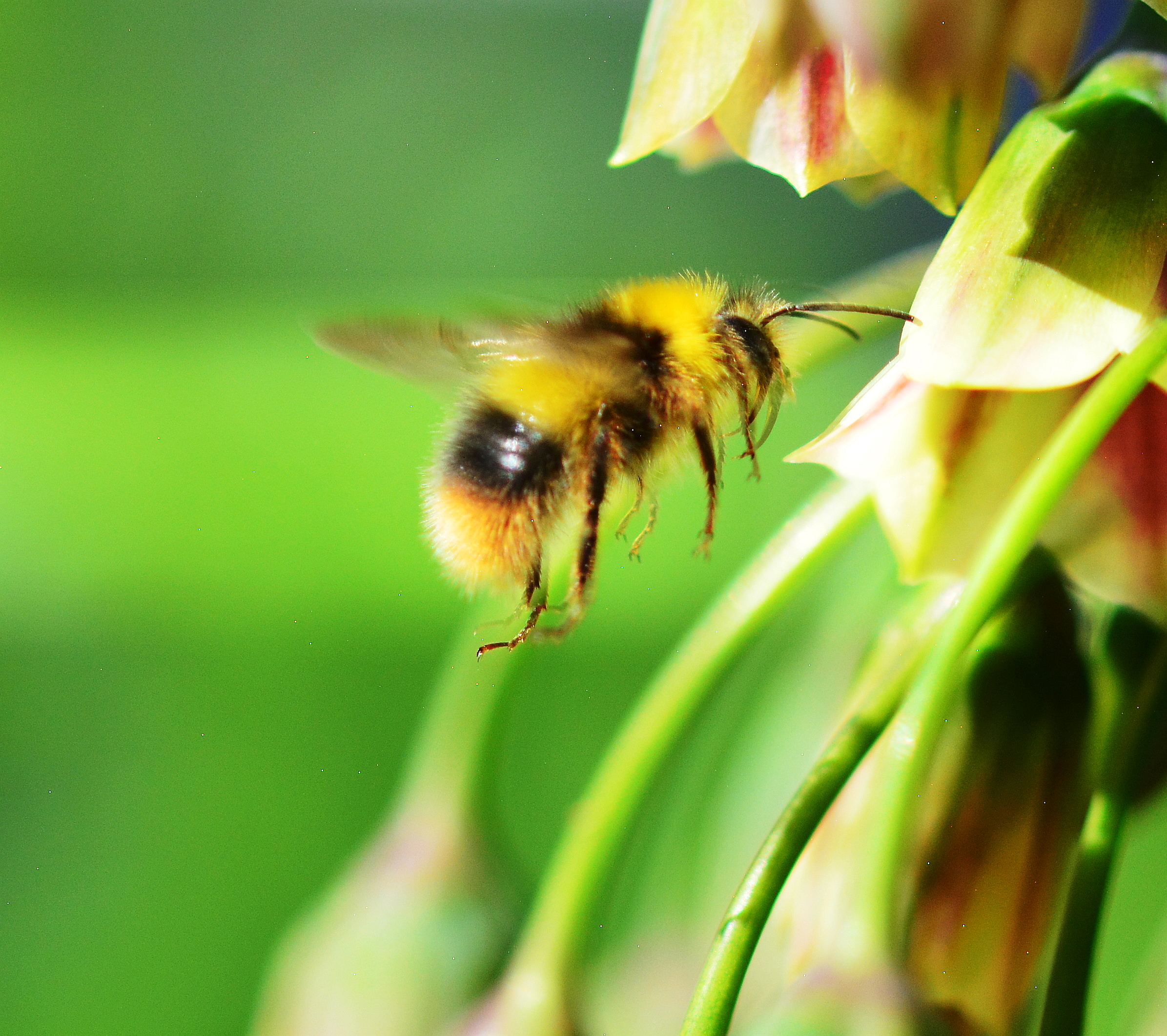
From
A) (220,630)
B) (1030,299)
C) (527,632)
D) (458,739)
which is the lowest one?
(220,630)

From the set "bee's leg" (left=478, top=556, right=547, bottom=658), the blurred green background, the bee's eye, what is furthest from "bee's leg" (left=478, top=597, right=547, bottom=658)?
the blurred green background

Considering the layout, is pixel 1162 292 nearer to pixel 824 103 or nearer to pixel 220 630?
pixel 824 103

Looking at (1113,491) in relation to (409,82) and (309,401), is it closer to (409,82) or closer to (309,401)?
(309,401)

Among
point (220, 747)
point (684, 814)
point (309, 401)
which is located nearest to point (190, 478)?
point (309, 401)

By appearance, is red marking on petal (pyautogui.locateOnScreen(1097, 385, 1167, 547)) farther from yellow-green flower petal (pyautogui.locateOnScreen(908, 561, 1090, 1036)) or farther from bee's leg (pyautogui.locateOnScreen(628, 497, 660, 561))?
bee's leg (pyautogui.locateOnScreen(628, 497, 660, 561))

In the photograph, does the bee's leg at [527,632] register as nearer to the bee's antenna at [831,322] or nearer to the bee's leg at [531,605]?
the bee's leg at [531,605]

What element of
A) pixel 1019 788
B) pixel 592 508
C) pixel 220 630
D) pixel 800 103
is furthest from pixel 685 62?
pixel 220 630

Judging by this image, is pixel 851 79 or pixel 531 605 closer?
pixel 851 79

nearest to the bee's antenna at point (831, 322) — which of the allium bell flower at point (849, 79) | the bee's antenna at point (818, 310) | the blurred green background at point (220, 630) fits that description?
the bee's antenna at point (818, 310)

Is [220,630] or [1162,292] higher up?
[1162,292]
